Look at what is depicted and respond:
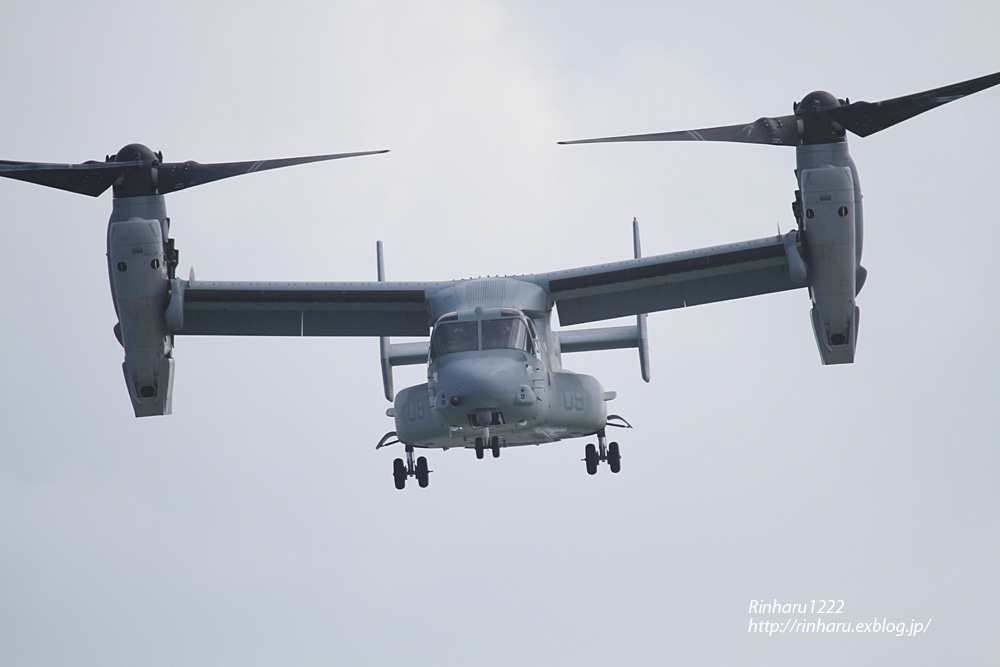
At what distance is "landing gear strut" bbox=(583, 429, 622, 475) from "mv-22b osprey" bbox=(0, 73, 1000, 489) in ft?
0.08

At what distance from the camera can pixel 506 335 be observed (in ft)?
77.4

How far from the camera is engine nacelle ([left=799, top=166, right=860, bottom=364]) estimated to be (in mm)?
23531

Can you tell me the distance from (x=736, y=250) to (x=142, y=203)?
9.01m

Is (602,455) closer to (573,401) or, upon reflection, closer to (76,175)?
(573,401)

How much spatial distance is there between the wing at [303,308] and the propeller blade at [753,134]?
4.33 meters

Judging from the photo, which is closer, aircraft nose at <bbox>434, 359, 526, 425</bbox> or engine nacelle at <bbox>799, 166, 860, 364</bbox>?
aircraft nose at <bbox>434, 359, 526, 425</bbox>

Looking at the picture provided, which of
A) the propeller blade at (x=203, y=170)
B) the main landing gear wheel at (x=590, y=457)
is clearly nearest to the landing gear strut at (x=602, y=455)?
the main landing gear wheel at (x=590, y=457)

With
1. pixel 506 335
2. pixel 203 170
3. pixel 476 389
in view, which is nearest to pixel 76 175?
pixel 203 170

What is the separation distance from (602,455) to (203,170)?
7.86 m

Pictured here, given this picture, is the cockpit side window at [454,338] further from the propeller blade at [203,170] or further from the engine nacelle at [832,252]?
the engine nacelle at [832,252]

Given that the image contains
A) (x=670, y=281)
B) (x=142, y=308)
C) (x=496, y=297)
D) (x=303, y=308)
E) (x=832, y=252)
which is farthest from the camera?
(x=303, y=308)

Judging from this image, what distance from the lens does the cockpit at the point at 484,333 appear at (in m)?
23.5

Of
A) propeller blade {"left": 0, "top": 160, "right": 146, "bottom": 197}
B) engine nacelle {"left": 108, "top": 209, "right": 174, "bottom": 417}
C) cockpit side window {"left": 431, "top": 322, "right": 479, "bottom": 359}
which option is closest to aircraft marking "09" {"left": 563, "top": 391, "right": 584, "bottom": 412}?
cockpit side window {"left": 431, "top": 322, "right": 479, "bottom": 359}

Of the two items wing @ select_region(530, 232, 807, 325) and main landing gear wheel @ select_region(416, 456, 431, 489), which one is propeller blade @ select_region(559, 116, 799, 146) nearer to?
wing @ select_region(530, 232, 807, 325)
